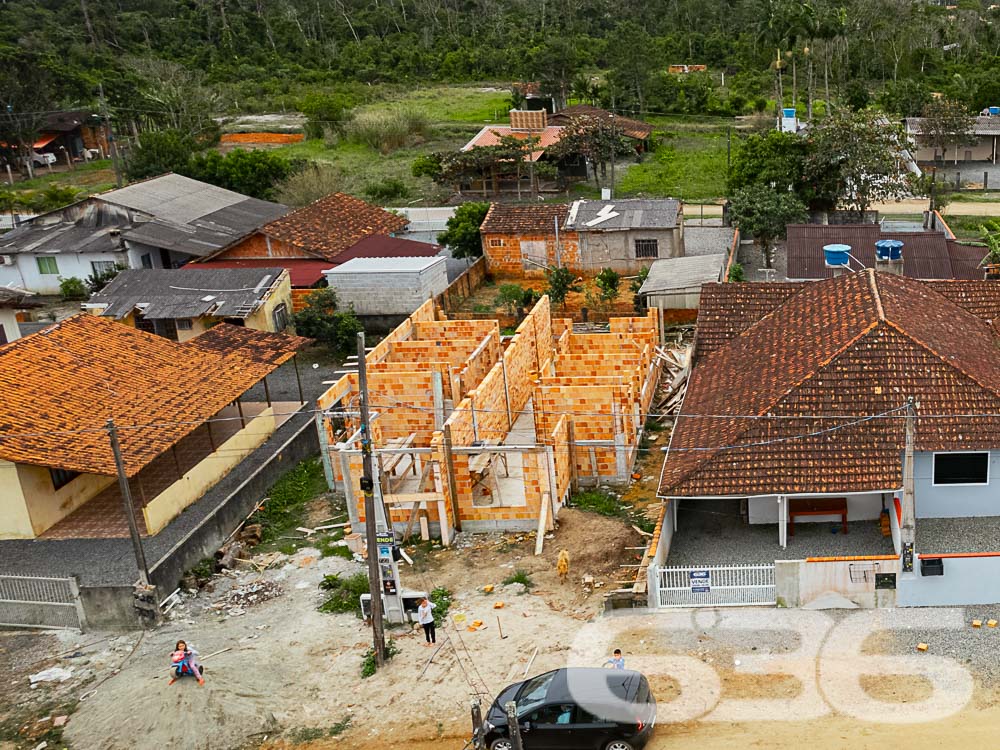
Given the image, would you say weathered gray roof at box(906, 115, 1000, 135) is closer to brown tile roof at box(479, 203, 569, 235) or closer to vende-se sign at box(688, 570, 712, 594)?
brown tile roof at box(479, 203, 569, 235)

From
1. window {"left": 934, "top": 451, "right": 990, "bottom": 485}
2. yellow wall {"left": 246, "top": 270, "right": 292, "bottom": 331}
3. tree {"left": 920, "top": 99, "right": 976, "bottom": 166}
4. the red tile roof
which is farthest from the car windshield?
tree {"left": 920, "top": 99, "right": 976, "bottom": 166}

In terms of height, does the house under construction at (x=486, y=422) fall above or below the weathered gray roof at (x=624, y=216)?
below

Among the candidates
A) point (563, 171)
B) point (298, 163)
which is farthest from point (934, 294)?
point (298, 163)

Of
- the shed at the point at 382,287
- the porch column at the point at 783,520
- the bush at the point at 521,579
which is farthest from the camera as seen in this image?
the shed at the point at 382,287

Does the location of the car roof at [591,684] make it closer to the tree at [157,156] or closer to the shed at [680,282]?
the shed at [680,282]

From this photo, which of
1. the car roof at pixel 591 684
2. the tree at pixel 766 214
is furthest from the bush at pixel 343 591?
the tree at pixel 766 214

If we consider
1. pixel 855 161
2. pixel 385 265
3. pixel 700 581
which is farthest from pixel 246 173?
pixel 700 581
